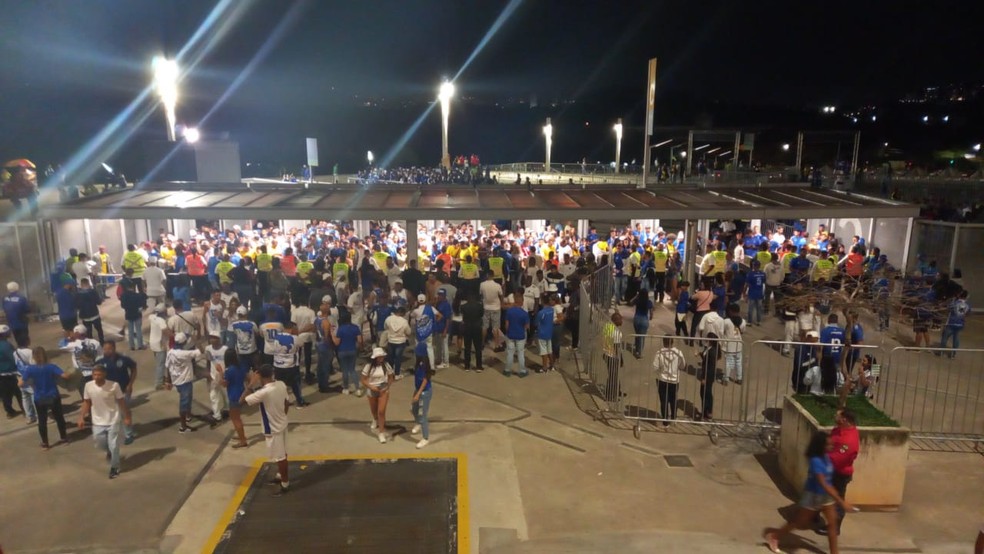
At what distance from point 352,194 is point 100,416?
1101 centimetres

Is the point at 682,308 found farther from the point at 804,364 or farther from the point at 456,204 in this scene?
the point at 456,204

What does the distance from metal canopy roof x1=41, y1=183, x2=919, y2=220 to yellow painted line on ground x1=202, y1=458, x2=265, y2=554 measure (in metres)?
7.79

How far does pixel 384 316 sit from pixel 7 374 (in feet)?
18.1

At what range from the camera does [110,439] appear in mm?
7215

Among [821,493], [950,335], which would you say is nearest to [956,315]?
[950,335]

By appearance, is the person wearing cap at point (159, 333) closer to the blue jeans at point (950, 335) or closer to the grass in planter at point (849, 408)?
the grass in planter at point (849, 408)

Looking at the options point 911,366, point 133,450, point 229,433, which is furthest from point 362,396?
point 911,366

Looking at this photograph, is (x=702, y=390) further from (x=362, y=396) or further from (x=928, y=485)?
(x=362, y=396)

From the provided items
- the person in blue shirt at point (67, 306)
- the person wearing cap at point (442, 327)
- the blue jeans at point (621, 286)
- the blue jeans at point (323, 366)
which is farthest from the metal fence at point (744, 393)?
the person in blue shirt at point (67, 306)

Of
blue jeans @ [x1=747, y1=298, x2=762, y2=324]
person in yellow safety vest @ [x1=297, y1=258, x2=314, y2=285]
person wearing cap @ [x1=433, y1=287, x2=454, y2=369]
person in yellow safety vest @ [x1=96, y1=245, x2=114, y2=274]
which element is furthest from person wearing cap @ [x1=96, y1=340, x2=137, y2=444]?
blue jeans @ [x1=747, y1=298, x2=762, y2=324]

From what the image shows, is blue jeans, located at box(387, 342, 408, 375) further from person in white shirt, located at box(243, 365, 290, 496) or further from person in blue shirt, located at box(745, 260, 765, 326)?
person in blue shirt, located at box(745, 260, 765, 326)

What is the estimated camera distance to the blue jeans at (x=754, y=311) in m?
13.9

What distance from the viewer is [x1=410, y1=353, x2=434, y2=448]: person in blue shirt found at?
784cm

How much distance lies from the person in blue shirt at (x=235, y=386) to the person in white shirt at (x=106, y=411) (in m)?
1.17
